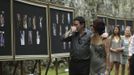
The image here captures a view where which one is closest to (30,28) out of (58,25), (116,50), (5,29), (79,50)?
(5,29)

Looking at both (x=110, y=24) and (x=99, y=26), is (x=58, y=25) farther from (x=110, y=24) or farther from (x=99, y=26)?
(x=110, y=24)

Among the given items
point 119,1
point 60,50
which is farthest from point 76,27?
point 119,1

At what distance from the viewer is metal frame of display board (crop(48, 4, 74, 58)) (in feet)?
42.7

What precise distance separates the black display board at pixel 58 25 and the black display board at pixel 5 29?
7.99ft

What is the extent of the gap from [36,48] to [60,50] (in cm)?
162

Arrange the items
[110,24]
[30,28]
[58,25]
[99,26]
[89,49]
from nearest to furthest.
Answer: [99,26], [89,49], [30,28], [58,25], [110,24]

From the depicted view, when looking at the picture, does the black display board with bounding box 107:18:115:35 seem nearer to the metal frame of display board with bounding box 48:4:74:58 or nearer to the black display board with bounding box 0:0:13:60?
the metal frame of display board with bounding box 48:4:74:58

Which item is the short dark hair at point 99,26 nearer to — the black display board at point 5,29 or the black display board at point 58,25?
the black display board at point 5,29

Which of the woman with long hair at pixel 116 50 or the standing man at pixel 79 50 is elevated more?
the standing man at pixel 79 50

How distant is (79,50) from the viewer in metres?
9.16

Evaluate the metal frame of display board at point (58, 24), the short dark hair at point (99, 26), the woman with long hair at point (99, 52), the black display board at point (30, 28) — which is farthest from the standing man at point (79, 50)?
the metal frame of display board at point (58, 24)

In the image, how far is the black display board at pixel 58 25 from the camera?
13062mm

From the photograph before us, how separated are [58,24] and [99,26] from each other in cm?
483

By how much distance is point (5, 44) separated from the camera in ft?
34.2
